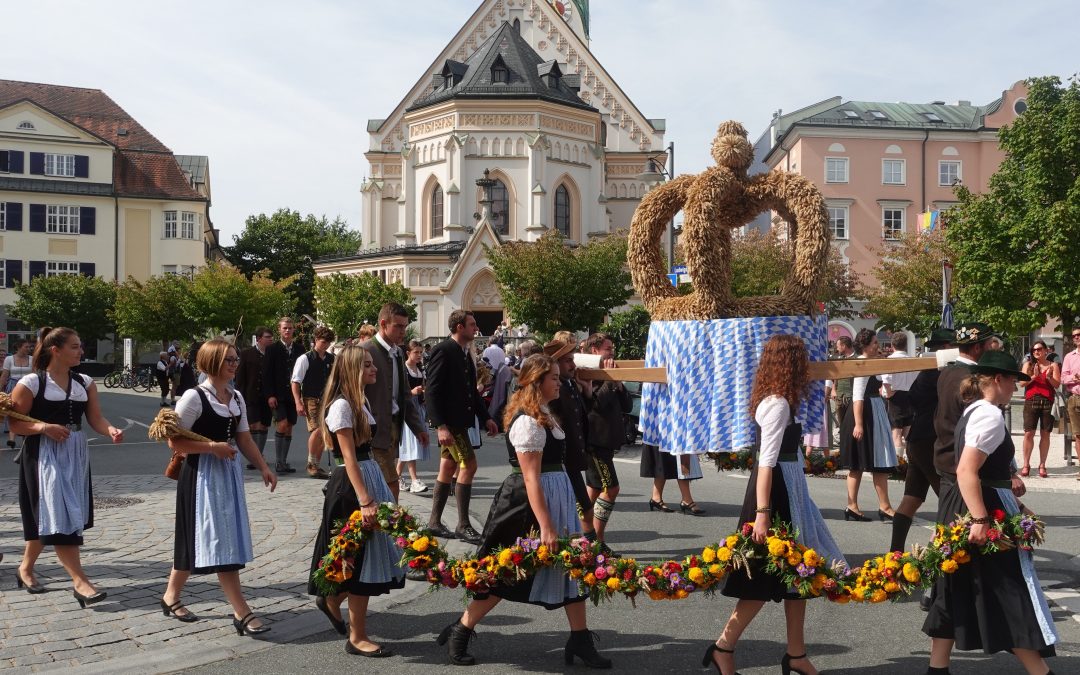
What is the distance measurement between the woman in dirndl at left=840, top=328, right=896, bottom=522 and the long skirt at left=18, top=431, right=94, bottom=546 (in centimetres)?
686

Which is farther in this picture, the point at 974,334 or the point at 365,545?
the point at 974,334

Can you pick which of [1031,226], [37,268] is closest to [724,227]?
[1031,226]

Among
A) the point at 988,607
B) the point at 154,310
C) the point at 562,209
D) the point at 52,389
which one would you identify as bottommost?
the point at 988,607

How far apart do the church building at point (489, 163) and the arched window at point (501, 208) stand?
6cm

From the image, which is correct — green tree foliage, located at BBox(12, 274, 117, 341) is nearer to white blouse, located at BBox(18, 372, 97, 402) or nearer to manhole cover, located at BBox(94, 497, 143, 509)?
manhole cover, located at BBox(94, 497, 143, 509)

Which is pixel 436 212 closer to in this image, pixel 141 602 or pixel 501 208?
pixel 501 208

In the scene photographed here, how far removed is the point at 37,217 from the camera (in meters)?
55.1

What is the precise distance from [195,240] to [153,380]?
66.4 feet

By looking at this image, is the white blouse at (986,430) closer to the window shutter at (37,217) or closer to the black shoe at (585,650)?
the black shoe at (585,650)

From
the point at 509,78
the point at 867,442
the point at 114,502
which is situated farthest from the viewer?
the point at 509,78

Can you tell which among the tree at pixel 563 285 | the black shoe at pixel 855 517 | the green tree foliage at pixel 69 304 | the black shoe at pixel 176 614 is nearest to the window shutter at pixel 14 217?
the green tree foliage at pixel 69 304

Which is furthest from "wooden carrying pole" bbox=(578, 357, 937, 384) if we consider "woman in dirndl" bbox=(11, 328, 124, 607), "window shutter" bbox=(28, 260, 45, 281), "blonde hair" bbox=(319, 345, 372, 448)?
"window shutter" bbox=(28, 260, 45, 281)

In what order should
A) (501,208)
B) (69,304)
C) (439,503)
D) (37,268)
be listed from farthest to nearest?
(37,268), (69,304), (501,208), (439,503)

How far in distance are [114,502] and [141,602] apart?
186 inches
